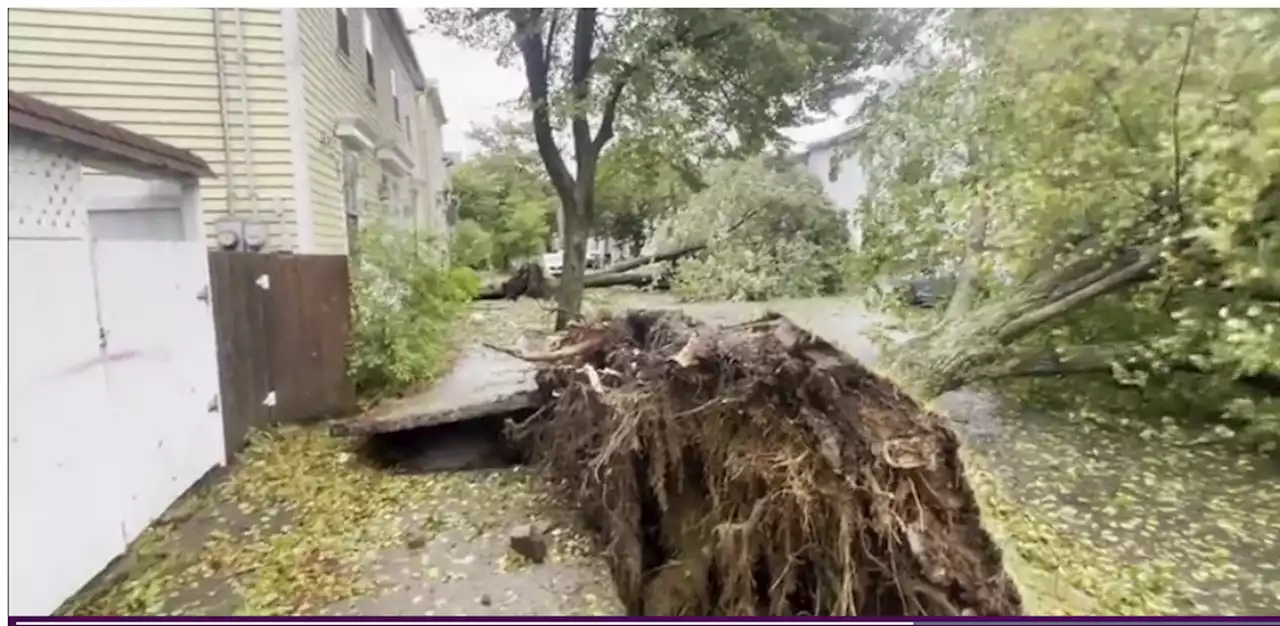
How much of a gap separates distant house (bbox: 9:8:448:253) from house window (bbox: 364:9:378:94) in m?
0.01

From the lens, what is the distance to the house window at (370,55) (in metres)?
2.67

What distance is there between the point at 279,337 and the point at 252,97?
0.81m

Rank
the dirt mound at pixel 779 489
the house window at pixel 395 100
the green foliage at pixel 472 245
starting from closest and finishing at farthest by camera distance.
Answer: the dirt mound at pixel 779 489
the green foliage at pixel 472 245
the house window at pixel 395 100

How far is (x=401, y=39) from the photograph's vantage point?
2.39m

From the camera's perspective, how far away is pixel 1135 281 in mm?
2016

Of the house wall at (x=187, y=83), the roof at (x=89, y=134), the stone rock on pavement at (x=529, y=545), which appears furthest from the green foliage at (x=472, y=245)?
the stone rock on pavement at (x=529, y=545)

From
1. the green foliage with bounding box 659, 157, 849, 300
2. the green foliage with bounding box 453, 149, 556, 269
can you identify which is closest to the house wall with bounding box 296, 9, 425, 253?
the green foliage with bounding box 453, 149, 556, 269

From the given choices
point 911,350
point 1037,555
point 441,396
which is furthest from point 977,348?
point 441,396

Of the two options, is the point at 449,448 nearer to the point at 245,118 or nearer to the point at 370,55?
the point at 245,118

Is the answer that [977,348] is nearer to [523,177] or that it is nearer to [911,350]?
[911,350]

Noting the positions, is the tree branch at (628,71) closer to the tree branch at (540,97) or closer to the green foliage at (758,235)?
the tree branch at (540,97)

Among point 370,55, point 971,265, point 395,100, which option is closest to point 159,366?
point 370,55

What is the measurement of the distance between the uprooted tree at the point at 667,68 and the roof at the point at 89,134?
2.60 feet
